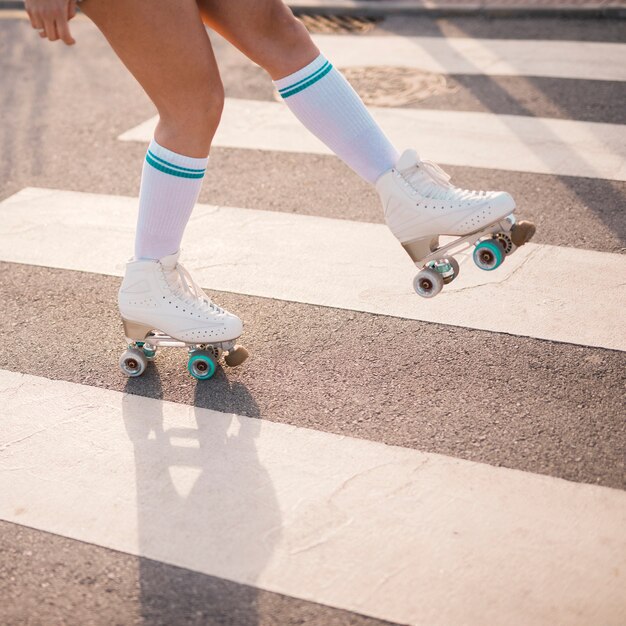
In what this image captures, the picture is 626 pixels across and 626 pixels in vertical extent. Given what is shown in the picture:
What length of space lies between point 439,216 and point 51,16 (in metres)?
1.24

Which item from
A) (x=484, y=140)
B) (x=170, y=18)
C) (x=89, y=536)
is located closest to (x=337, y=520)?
(x=89, y=536)

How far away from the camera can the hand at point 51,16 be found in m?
2.49

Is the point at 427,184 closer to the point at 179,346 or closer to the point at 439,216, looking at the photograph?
the point at 439,216

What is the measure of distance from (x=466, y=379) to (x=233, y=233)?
5.05ft

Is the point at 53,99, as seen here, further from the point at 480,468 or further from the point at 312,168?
the point at 480,468

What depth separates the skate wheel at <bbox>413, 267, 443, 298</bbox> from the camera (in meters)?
3.07

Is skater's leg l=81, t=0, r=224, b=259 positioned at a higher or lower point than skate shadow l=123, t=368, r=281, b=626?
higher

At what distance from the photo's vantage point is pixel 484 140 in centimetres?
496

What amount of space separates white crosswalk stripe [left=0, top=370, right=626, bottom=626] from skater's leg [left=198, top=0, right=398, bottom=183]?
0.88 m

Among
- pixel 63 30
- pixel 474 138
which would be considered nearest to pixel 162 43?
pixel 63 30

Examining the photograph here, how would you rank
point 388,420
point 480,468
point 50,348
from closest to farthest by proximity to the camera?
1. point 480,468
2. point 388,420
3. point 50,348

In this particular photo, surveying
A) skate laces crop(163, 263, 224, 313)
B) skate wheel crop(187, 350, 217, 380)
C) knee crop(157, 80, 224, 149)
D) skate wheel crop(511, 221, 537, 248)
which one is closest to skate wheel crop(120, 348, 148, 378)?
skate wheel crop(187, 350, 217, 380)

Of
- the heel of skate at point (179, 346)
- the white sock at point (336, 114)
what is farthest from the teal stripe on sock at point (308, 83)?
the heel of skate at point (179, 346)

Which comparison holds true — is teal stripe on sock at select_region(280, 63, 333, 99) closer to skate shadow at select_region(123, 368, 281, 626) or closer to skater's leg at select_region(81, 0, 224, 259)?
skater's leg at select_region(81, 0, 224, 259)
